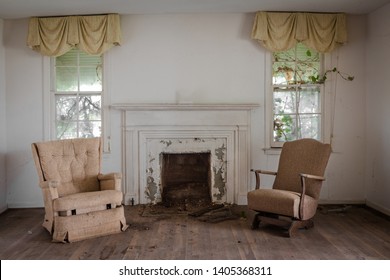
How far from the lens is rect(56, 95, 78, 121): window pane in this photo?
5348 mm

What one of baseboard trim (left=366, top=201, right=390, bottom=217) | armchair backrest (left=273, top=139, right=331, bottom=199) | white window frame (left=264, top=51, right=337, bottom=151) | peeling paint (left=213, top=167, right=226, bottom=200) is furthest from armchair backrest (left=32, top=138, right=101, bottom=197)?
baseboard trim (left=366, top=201, right=390, bottom=217)

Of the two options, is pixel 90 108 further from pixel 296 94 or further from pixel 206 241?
pixel 296 94

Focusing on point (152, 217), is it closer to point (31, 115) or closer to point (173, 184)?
point (173, 184)

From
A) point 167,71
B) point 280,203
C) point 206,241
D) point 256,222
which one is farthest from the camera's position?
point 167,71

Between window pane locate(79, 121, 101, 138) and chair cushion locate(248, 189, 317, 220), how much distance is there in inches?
98.2

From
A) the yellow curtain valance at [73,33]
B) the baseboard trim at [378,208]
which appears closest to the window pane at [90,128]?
the yellow curtain valance at [73,33]

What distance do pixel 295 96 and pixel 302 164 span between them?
1.43 metres

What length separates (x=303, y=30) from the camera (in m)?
5.09

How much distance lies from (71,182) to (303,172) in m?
2.70

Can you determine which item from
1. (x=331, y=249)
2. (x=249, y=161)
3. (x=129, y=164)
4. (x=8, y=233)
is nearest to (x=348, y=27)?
(x=249, y=161)

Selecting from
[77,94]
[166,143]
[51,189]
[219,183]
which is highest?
[77,94]

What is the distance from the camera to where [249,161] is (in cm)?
531

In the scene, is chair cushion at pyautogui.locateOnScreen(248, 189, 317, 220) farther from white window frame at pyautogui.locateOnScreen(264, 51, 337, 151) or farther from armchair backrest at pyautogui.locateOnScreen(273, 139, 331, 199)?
white window frame at pyautogui.locateOnScreen(264, 51, 337, 151)

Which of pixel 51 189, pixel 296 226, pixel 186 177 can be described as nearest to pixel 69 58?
pixel 51 189
